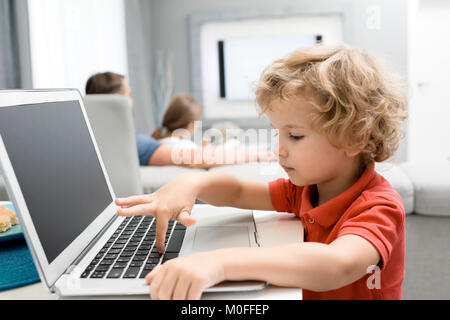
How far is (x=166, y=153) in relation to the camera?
2.05 metres

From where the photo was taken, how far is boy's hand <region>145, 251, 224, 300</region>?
1.56 feet

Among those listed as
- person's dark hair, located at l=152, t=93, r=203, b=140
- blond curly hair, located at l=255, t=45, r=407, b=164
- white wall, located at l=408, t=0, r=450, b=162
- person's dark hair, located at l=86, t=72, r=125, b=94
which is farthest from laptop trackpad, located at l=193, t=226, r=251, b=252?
white wall, located at l=408, t=0, r=450, b=162

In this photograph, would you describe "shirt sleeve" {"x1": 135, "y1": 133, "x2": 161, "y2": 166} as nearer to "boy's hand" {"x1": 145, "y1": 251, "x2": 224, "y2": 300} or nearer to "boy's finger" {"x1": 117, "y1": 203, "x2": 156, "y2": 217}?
"boy's finger" {"x1": 117, "y1": 203, "x2": 156, "y2": 217}

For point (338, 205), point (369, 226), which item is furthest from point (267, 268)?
point (338, 205)

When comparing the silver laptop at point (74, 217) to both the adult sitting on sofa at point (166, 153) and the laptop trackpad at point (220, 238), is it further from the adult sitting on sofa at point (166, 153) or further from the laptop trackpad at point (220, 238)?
the adult sitting on sofa at point (166, 153)

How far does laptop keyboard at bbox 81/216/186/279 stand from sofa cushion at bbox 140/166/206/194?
0.94 m

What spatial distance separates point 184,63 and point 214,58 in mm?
325

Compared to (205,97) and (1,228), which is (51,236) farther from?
(205,97)

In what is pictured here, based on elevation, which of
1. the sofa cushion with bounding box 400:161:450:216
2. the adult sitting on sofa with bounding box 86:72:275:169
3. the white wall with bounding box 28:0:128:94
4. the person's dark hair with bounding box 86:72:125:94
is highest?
the white wall with bounding box 28:0:128:94

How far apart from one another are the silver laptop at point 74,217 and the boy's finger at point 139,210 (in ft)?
0.19

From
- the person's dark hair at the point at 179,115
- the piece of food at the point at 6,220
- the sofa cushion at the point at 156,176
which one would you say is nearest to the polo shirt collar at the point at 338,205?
the piece of food at the point at 6,220

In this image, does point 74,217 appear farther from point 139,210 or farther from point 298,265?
point 298,265

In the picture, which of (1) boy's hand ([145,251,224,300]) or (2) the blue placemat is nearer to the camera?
(1) boy's hand ([145,251,224,300])

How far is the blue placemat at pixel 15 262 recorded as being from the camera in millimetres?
582
